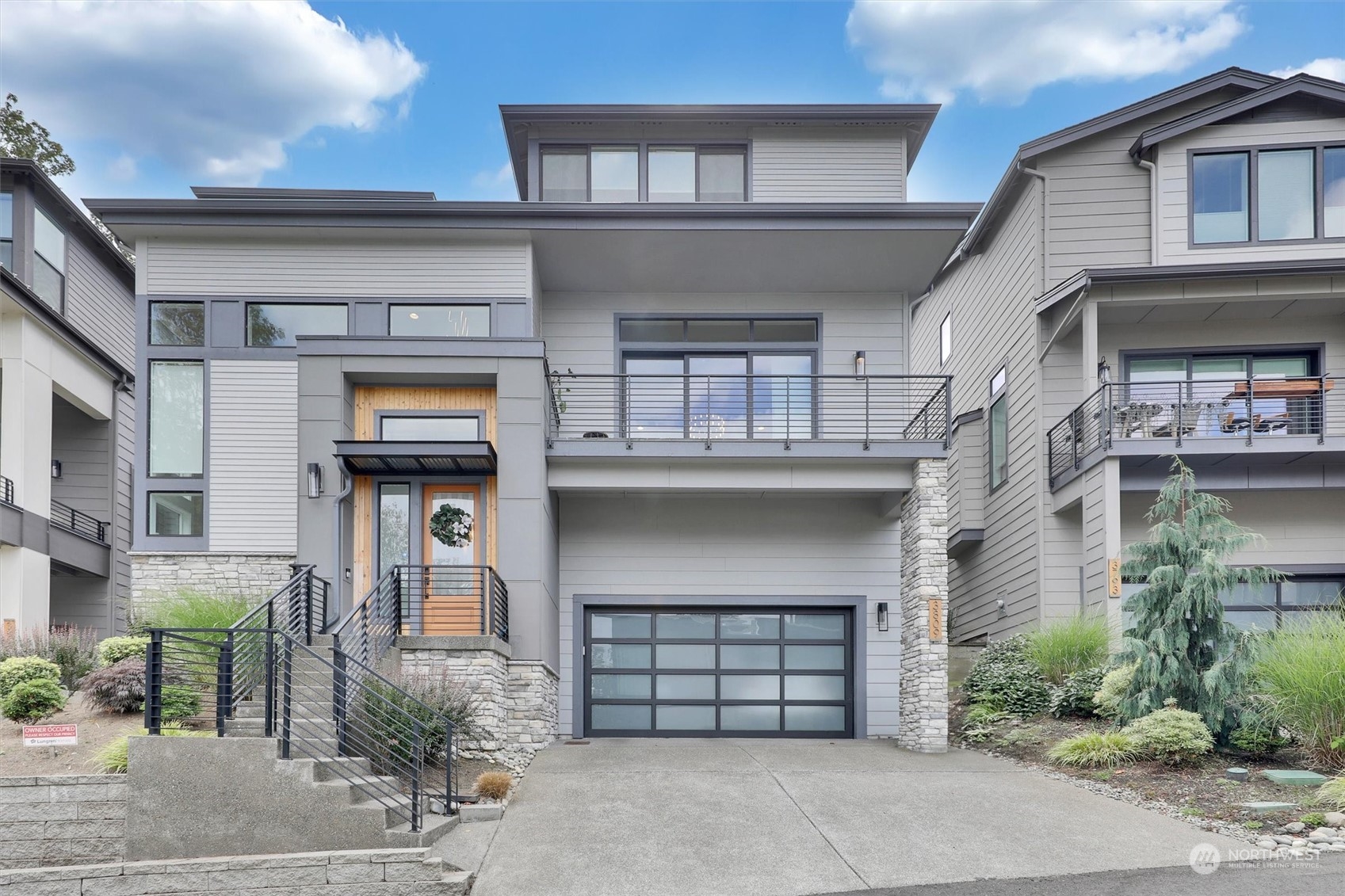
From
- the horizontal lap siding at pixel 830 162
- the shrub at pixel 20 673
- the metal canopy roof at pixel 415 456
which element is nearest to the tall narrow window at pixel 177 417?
the metal canopy roof at pixel 415 456

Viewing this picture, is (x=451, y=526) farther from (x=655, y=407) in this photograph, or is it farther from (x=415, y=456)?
(x=655, y=407)

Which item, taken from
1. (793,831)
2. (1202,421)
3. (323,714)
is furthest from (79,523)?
(1202,421)

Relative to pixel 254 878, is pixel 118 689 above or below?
above

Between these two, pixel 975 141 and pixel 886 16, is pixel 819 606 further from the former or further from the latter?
pixel 975 141

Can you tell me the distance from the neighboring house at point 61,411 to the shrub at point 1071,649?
46.5ft

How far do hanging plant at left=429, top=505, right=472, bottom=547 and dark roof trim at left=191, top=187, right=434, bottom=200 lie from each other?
451 cm

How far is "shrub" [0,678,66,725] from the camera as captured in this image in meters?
9.47

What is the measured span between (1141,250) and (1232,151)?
6.29ft

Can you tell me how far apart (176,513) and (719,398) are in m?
7.63

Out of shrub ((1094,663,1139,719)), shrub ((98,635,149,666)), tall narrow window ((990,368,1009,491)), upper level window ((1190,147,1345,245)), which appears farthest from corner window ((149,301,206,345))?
upper level window ((1190,147,1345,245))

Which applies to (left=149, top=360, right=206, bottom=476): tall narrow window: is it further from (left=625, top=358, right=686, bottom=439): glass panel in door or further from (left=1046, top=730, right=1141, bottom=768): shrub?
(left=1046, top=730, right=1141, bottom=768): shrub

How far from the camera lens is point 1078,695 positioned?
480 inches

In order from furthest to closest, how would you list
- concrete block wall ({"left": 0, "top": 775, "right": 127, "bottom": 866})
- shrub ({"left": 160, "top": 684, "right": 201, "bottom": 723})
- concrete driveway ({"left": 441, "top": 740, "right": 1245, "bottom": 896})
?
shrub ({"left": 160, "top": 684, "right": 201, "bottom": 723}) < concrete block wall ({"left": 0, "top": 775, "right": 127, "bottom": 866}) < concrete driveway ({"left": 441, "top": 740, "right": 1245, "bottom": 896})
